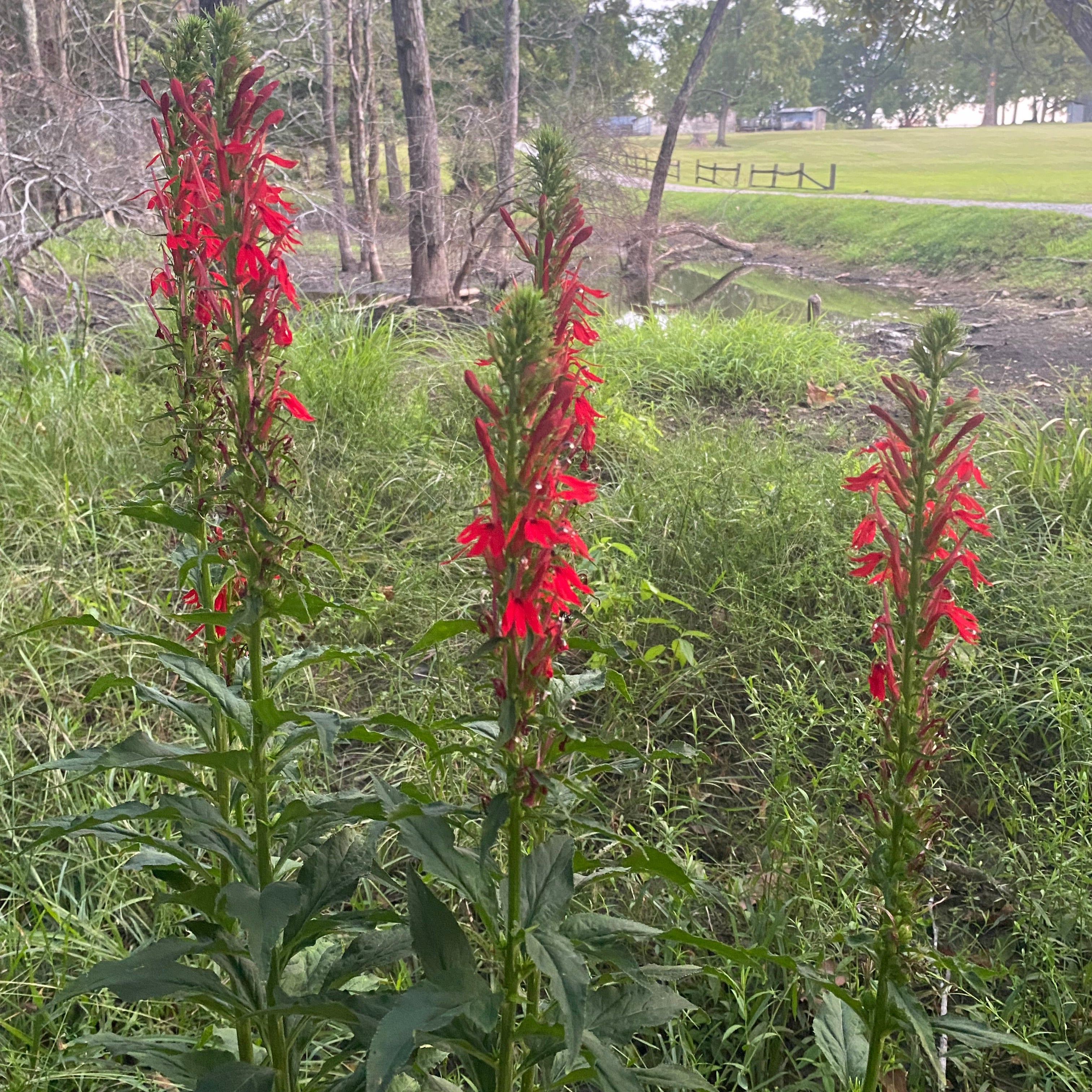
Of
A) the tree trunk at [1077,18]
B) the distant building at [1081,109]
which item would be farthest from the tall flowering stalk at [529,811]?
the distant building at [1081,109]

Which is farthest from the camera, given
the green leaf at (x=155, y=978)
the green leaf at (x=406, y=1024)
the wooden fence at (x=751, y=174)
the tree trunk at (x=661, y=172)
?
the wooden fence at (x=751, y=174)

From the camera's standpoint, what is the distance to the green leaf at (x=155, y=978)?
0.91 meters

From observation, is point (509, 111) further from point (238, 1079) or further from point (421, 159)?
point (238, 1079)

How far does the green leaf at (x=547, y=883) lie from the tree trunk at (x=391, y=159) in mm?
7962

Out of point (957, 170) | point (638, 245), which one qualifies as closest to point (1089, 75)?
point (957, 170)

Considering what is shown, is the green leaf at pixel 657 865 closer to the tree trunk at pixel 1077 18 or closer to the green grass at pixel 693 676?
the green grass at pixel 693 676

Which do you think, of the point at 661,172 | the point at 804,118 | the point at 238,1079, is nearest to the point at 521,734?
the point at 238,1079

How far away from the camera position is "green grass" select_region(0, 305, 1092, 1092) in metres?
1.52

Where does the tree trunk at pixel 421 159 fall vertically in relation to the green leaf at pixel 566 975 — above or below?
above

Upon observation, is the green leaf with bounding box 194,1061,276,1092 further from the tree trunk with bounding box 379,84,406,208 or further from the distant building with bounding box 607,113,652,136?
the distant building with bounding box 607,113,652,136

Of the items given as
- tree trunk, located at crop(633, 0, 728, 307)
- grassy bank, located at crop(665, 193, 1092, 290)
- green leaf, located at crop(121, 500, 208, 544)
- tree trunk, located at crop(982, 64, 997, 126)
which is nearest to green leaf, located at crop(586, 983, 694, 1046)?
green leaf, located at crop(121, 500, 208, 544)

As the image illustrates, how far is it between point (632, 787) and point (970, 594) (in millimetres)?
1220

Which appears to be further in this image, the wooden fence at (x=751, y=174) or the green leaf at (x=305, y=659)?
the wooden fence at (x=751, y=174)

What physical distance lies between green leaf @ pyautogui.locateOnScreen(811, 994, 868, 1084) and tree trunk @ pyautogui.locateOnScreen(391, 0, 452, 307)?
21.0 ft
